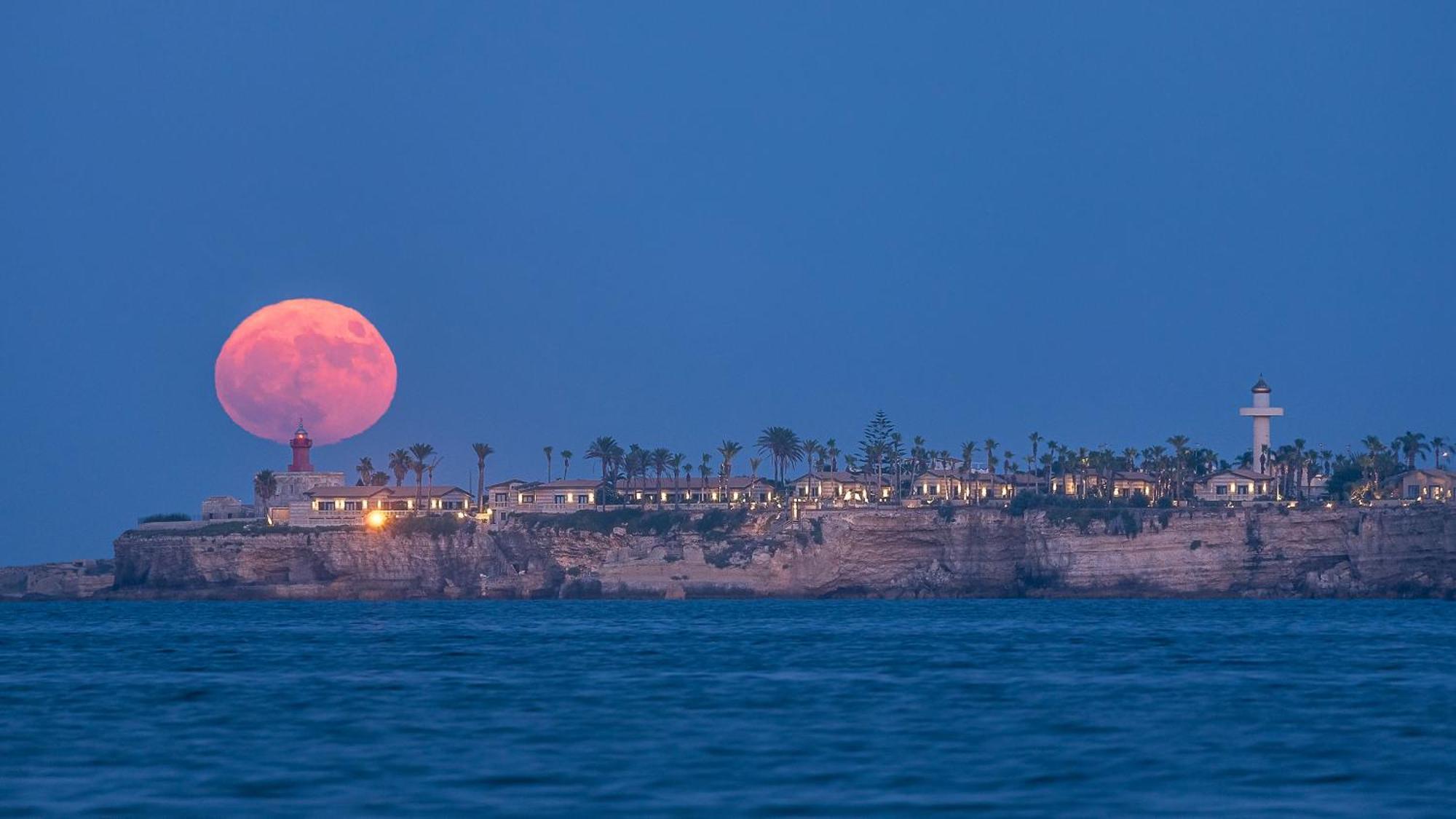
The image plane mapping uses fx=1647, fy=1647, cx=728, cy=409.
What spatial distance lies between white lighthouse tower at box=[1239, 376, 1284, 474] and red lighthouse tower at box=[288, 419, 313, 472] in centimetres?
8806

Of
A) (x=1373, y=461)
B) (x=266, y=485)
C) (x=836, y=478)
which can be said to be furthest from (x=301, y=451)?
(x=1373, y=461)

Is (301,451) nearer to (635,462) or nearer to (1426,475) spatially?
(635,462)

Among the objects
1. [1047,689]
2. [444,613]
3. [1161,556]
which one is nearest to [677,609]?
[444,613]

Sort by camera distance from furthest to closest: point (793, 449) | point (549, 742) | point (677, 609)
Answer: point (793, 449), point (677, 609), point (549, 742)

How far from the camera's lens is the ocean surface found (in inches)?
1022

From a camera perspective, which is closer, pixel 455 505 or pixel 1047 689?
pixel 1047 689

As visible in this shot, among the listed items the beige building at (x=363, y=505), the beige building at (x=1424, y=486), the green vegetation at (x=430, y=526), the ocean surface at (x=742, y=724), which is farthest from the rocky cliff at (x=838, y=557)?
the ocean surface at (x=742, y=724)

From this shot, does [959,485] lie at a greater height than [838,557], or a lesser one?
greater

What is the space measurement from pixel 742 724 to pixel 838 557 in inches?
3328

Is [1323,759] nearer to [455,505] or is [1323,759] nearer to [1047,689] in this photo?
[1047,689]

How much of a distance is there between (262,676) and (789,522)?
74.2 metres

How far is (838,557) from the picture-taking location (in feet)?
395

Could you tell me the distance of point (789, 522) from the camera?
12181 centimetres

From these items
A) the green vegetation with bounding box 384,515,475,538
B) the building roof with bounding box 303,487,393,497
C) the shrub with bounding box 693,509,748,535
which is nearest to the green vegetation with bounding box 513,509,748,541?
the shrub with bounding box 693,509,748,535
